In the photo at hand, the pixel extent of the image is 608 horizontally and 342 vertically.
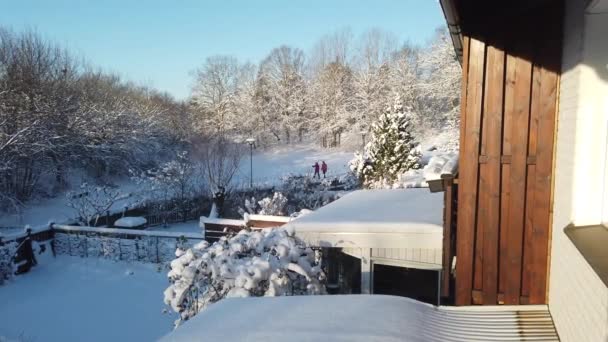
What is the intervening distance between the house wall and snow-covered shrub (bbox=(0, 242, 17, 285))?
1058 cm

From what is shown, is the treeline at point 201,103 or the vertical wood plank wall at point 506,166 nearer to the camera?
the vertical wood plank wall at point 506,166

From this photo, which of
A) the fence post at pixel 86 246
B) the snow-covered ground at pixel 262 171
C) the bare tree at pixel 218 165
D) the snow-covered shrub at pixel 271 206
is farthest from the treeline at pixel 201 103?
the snow-covered shrub at pixel 271 206

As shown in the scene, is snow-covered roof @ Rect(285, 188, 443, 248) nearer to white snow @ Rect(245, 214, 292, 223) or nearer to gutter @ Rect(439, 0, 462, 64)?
gutter @ Rect(439, 0, 462, 64)

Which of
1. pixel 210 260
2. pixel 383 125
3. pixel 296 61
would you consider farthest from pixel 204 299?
pixel 296 61

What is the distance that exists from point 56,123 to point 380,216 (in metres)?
16.9

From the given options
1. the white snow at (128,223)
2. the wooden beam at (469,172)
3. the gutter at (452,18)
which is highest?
the gutter at (452,18)

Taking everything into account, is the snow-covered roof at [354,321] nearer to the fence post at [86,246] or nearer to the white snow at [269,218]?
the white snow at [269,218]

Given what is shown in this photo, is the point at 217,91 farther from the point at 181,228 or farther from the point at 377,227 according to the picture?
the point at 377,227

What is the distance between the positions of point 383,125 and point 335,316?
→ 1428 cm

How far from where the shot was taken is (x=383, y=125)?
16703 mm

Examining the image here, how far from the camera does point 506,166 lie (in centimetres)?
358

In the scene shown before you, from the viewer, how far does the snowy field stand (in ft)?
23.9

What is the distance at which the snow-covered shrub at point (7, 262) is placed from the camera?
9.62 m

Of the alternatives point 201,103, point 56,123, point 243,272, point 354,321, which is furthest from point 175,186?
point 201,103
